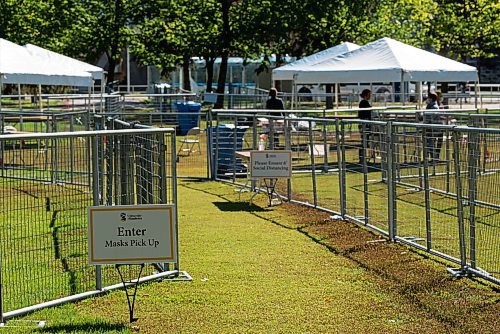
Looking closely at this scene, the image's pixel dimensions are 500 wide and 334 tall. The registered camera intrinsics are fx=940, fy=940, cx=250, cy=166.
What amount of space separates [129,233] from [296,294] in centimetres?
174

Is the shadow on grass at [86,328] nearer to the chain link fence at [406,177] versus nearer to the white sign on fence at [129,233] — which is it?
the white sign on fence at [129,233]

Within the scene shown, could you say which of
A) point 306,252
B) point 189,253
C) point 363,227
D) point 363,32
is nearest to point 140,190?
point 189,253

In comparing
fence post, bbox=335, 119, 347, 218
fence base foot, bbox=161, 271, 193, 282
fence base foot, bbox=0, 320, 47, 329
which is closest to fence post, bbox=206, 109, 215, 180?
fence post, bbox=335, 119, 347, 218

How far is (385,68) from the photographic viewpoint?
23.1 m

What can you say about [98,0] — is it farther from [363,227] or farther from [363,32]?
[363,227]

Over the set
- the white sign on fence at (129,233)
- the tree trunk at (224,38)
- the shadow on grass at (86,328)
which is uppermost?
the tree trunk at (224,38)

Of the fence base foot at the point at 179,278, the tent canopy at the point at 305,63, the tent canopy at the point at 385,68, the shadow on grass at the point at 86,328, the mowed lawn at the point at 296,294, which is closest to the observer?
the shadow on grass at the point at 86,328

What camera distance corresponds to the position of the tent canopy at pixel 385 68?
75.8ft

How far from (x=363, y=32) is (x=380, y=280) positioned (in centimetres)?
3275

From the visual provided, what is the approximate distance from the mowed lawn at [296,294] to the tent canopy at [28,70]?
1225cm

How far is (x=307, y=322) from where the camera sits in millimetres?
7652

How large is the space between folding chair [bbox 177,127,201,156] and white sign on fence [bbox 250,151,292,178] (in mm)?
8407

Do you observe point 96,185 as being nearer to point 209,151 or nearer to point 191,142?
point 209,151

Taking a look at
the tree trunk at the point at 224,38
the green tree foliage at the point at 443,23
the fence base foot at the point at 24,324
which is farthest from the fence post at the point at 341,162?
the green tree foliage at the point at 443,23
